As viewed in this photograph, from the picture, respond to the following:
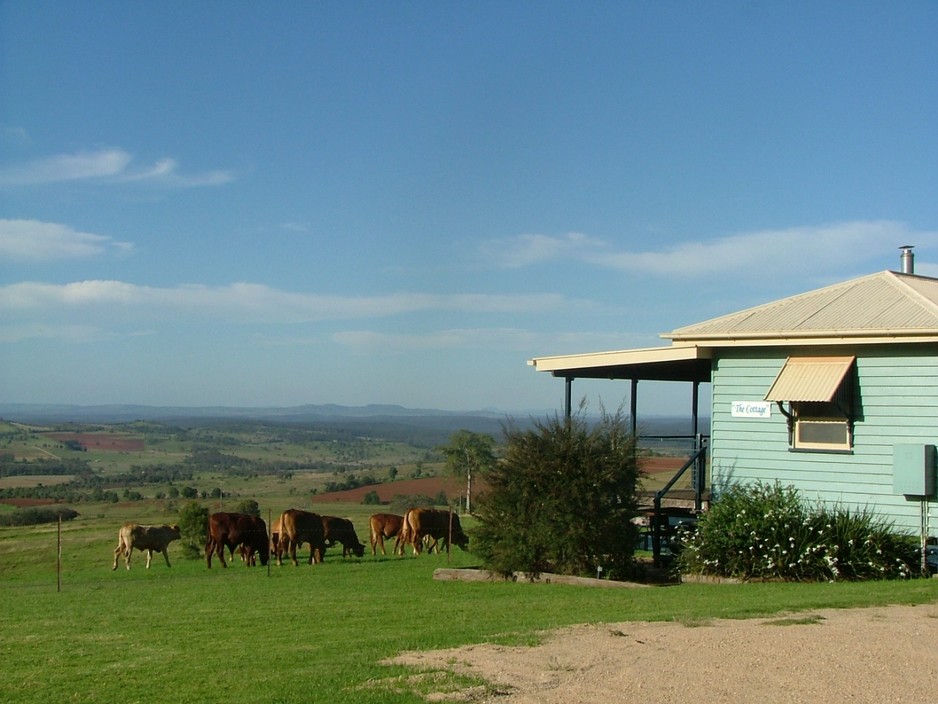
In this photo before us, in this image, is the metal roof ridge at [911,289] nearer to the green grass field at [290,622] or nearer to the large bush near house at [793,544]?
the large bush near house at [793,544]

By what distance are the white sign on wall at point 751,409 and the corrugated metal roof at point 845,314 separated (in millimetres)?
1133

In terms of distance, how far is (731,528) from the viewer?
52.2 ft

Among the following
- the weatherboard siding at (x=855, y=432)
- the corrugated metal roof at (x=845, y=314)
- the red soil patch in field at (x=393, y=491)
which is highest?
the corrugated metal roof at (x=845, y=314)

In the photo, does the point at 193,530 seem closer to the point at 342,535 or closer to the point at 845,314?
the point at 342,535

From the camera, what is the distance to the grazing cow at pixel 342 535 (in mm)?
25047

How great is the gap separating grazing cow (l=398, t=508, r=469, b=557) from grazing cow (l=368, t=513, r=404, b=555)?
2.05ft

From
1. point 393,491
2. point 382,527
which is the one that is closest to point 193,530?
point 382,527


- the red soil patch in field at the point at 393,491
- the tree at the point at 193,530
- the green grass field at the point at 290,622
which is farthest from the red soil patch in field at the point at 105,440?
the green grass field at the point at 290,622

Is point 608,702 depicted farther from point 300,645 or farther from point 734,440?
point 734,440

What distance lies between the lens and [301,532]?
2366 centimetres

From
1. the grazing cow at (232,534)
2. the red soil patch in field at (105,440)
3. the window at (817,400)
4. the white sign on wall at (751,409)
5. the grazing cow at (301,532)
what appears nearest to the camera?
the window at (817,400)

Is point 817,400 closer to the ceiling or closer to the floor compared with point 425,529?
closer to the ceiling

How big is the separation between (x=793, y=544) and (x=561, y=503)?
137 inches

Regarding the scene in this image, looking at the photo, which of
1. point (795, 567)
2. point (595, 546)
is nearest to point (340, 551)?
point (595, 546)
